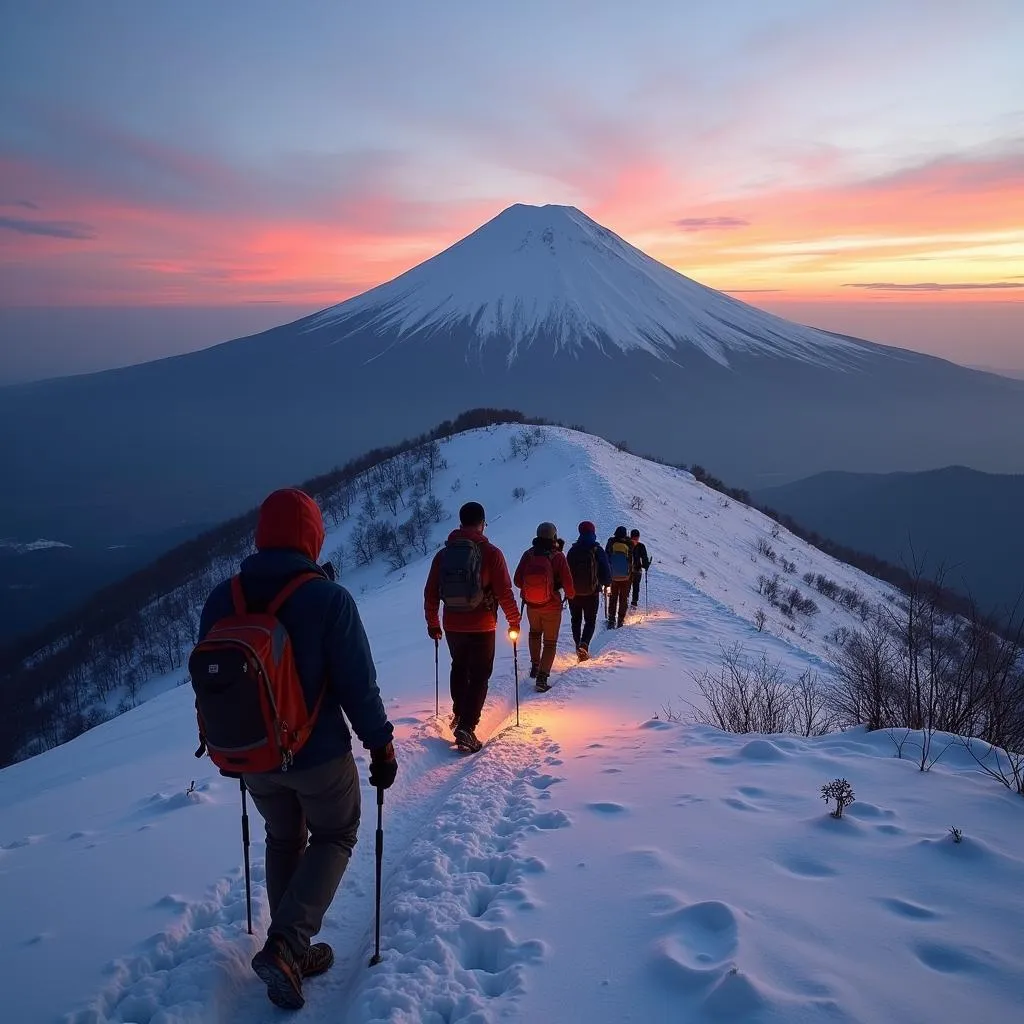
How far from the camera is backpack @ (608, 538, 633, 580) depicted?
37.2 ft

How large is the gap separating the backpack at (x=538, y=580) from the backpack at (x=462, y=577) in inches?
79.6

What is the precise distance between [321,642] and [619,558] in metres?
8.88

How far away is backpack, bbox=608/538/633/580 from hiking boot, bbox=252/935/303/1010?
8.80m

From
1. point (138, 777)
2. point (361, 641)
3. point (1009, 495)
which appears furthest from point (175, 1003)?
point (1009, 495)

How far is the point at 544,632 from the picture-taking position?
8.19 m

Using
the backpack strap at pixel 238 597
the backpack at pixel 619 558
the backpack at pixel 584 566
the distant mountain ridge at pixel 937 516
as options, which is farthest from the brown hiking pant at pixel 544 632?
the distant mountain ridge at pixel 937 516

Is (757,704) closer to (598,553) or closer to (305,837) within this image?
(598,553)

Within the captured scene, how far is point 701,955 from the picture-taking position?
280cm

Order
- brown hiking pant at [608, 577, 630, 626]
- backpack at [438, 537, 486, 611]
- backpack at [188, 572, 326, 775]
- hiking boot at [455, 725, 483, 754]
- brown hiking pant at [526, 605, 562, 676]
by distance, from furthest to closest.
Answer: brown hiking pant at [608, 577, 630, 626], brown hiking pant at [526, 605, 562, 676], hiking boot at [455, 725, 483, 754], backpack at [438, 537, 486, 611], backpack at [188, 572, 326, 775]

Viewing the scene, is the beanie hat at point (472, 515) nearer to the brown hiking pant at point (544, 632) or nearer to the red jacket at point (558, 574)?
the red jacket at point (558, 574)

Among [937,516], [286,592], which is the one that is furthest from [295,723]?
[937,516]

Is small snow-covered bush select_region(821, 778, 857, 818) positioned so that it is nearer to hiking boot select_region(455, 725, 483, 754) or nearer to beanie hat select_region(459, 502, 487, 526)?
hiking boot select_region(455, 725, 483, 754)

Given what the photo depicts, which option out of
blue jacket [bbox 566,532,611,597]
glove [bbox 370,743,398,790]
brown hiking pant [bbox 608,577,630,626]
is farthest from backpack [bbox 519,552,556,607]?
glove [bbox 370,743,398,790]

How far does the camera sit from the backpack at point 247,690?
2600mm
